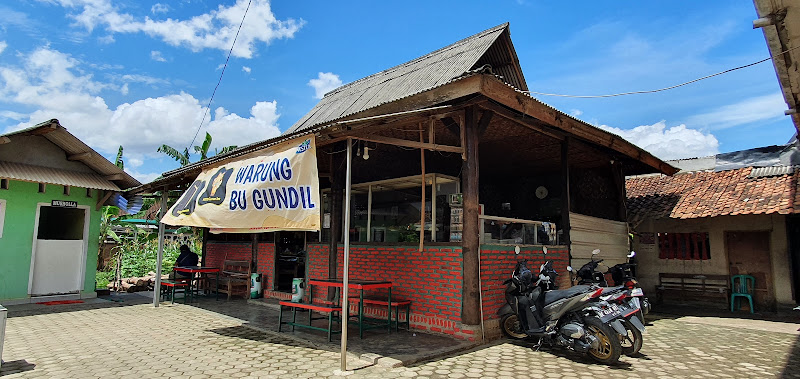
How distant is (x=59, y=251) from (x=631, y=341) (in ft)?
37.7

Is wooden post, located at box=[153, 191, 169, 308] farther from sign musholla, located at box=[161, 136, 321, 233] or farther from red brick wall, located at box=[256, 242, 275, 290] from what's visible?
sign musholla, located at box=[161, 136, 321, 233]

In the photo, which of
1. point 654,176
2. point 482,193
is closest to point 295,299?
point 482,193

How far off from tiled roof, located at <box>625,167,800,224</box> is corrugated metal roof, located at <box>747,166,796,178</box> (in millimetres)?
85

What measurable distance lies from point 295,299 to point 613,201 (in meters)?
7.93

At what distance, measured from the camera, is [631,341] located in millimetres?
5465

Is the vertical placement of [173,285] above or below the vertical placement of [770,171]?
below

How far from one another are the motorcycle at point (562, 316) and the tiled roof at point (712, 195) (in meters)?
6.24

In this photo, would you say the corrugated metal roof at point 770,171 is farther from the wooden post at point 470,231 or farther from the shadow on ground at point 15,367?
the shadow on ground at point 15,367

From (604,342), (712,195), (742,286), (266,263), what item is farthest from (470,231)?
(742,286)

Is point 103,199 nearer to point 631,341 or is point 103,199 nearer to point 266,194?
point 266,194

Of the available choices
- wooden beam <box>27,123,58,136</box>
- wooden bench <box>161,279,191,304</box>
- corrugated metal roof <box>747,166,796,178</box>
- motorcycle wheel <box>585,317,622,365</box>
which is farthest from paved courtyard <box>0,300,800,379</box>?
corrugated metal roof <box>747,166,796,178</box>

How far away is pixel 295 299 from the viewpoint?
8.95 metres

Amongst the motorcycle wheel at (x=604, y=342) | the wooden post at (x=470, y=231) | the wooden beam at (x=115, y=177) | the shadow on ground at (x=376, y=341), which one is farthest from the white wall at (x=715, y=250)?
the wooden beam at (x=115, y=177)

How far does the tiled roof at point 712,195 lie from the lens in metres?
9.58
